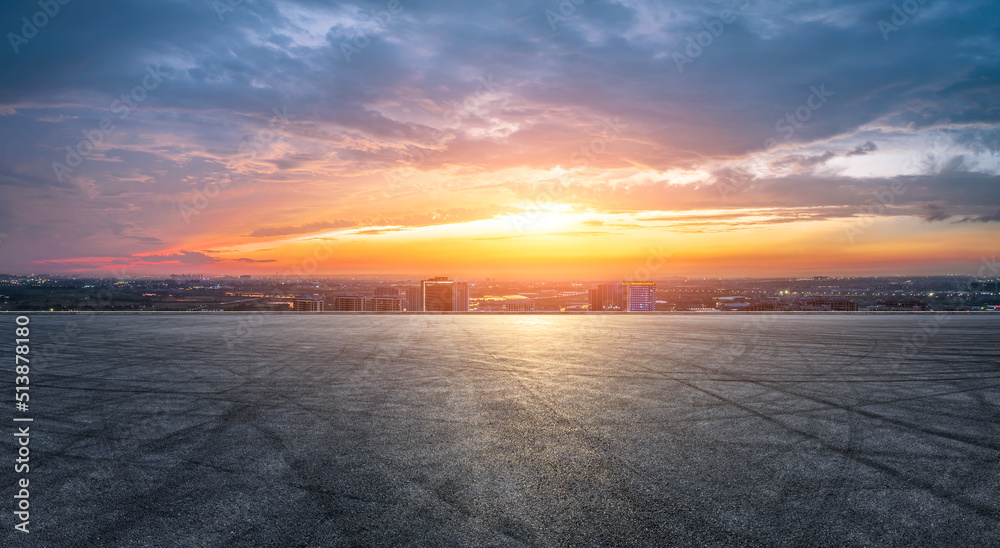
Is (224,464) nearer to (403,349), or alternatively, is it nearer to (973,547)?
(973,547)

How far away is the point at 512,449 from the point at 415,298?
3936 centimetres

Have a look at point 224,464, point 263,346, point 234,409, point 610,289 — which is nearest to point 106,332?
point 263,346

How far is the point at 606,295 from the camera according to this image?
37.5 m

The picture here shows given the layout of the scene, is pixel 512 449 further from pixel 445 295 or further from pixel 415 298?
pixel 415 298

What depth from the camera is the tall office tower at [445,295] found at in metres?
41.8

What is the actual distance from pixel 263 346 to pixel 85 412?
7231mm

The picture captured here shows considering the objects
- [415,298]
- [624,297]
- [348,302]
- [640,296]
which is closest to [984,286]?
[640,296]

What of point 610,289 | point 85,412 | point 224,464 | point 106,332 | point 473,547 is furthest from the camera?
point 610,289

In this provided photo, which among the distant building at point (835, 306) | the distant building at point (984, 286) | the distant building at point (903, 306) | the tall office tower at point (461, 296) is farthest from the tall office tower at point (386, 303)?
the distant building at point (984, 286)

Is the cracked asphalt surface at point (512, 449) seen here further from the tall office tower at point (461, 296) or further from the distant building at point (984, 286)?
the distant building at point (984, 286)

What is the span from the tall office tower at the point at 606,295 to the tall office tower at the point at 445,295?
36.0ft

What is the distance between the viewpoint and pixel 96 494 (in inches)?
200

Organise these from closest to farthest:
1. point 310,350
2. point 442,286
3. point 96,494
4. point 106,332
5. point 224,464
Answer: point 96,494 < point 224,464 < point 310,350 < point 106,332 < point 442,286

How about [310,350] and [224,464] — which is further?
[310,350]
